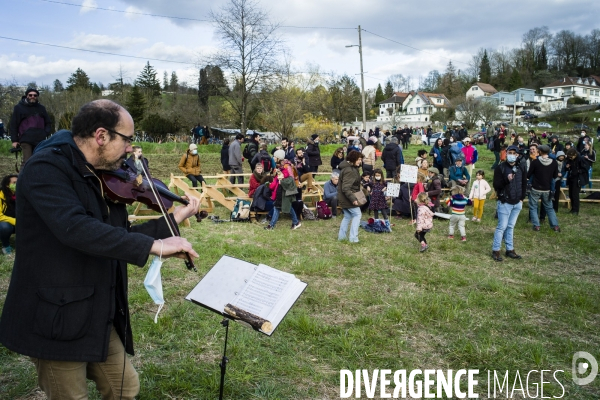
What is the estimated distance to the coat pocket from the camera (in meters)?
1.95

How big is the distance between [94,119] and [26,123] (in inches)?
265

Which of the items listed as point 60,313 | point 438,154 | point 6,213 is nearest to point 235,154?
point 438,154

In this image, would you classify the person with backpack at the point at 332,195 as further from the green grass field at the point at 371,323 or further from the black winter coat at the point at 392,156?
the black winter coat at the point at 392,156

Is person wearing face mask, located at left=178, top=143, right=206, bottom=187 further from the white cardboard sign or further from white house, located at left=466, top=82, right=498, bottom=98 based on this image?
white house, located at left=466, top=82, right=498, bottom=98

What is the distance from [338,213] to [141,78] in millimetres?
52796

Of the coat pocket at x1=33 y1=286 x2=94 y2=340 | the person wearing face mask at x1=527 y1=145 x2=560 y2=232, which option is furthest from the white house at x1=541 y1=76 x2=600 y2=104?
the coat pocket at x1=33 y1=286 x2=94 y2=340

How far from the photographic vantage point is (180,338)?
15.0 feet

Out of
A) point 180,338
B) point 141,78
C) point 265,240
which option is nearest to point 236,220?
point 265,240

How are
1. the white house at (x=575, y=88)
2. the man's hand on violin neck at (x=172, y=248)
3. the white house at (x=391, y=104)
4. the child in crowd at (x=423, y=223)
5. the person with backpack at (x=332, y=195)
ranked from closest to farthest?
the man's hand on violin neck at (x=172, y=248), the child in crowd at (x=423, y=223), the person with backpack at (x=332, y=195), the white house at (x=575, y=88), the white house at (x=391, y=104)

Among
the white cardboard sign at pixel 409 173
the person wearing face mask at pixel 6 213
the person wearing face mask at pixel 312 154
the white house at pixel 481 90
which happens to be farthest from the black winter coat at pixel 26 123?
the white house at pixel 481 90

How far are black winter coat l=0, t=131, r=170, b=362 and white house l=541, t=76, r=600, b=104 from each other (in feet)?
318

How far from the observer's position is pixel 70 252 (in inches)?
78.8

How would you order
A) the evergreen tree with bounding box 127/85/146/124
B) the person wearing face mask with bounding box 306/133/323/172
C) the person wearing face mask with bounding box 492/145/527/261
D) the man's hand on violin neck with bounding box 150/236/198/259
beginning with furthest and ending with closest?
the evergreen tree with bounding box 127/85/146/124
the person wearing face mask with bounding box 306/133/323/172
the person wearing face mask with bounding box 492/145/527/261
the man's hand on violin neck with bounding box 150/236/198/259

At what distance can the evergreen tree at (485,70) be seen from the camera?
97.9 m
